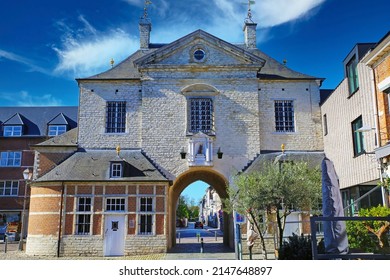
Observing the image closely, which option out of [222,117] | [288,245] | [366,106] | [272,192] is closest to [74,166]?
[222,117]

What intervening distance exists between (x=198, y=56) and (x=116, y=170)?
618cm

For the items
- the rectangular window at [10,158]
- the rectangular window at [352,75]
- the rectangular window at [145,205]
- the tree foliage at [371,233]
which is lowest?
the tree foliage at [371,233]

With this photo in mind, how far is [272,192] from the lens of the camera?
12.0 m

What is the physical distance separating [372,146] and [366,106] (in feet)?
4.04

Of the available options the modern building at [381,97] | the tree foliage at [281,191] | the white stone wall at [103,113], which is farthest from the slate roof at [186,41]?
the modern building at [381,97]

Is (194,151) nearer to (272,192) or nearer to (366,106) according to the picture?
(272,192)

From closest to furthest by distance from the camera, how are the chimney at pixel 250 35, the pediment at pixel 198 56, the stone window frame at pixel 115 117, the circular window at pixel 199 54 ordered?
the pediment at pixel 198 56, the circular window at pixel 199 54, the stone window frame at pixel 115 117, the chimney at pixel 250 35

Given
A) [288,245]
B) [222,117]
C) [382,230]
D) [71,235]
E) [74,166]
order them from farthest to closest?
[222,117] < [74,166] < [71,235] < [288,245] < [382,230]

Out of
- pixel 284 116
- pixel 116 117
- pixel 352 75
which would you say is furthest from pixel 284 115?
pixel 116 117

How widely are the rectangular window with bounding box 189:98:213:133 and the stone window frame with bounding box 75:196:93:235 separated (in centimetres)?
520

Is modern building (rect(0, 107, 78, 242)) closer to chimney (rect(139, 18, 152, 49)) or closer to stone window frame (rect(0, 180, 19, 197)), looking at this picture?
stone window frame (rect(0, 180, 19, 197))

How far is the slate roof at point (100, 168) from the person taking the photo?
15750 millimetres

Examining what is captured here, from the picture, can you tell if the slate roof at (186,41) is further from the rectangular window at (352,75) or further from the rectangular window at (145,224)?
the rectangular window at (145,224)

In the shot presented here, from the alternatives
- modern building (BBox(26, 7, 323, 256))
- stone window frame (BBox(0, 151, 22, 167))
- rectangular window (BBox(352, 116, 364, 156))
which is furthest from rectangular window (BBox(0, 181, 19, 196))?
rectangular window (BBox(352, 116, 364, 156))
